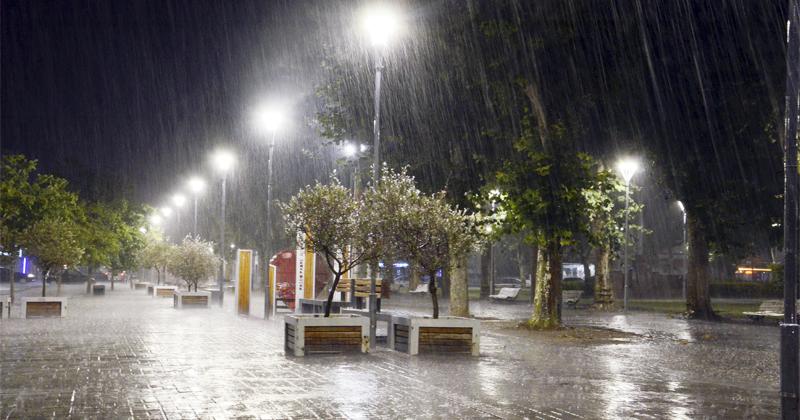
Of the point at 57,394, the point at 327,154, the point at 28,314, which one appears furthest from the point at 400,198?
the point at 327,154

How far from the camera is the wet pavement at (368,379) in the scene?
33.9 feet

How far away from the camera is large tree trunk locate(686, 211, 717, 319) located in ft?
106

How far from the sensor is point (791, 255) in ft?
29.4

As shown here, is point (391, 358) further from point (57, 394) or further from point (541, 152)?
point (541, 152)

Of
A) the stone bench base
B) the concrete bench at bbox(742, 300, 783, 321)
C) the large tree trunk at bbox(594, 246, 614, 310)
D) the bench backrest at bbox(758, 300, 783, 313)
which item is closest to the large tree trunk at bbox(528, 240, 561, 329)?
the concrete bench at bbox(742, 300, 783, 321)

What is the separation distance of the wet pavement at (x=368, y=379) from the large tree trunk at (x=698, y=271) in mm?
10241

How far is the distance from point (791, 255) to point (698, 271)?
24459 mm

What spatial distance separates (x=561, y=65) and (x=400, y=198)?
334 inches

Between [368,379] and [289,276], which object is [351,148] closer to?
[289,276]

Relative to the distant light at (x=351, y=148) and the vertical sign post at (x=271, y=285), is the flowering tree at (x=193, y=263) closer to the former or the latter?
the distant light at (x=351, y=148)

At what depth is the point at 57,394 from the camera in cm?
1099

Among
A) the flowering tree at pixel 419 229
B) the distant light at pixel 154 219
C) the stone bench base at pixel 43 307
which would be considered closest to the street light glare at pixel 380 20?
the flowering tree at pixel 419 229

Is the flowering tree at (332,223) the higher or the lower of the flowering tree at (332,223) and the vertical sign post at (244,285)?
the higher

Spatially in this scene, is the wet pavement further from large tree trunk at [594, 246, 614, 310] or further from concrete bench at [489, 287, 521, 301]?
concrete bench at [489, 287, 521, 301]
